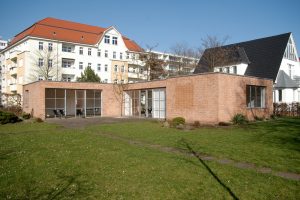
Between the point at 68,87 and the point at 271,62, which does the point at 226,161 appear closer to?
the point at 68,87

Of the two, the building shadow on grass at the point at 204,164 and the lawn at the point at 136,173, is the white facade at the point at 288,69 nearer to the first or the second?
the lawn at the point at 136,173

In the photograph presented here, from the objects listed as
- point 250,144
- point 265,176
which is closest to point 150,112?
point 250,144

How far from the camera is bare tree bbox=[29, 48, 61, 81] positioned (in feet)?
144

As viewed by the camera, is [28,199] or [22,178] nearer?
[28,199]

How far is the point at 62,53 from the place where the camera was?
47.0 meters

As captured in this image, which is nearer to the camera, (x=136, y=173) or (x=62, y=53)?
(x=136, y=173)

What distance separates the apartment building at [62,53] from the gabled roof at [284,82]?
97.2ft

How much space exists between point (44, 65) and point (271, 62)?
112 ft

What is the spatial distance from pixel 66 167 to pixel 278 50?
35156 millimetres

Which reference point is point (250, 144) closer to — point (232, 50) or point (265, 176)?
point (265, 176)

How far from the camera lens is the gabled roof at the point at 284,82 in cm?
3359

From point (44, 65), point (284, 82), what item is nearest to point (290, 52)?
point (284, 82)

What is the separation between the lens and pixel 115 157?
8859mm

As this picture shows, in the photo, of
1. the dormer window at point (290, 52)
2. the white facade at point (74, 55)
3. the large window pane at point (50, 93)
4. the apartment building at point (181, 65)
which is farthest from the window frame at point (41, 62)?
the dormer window at point (290, 52)
